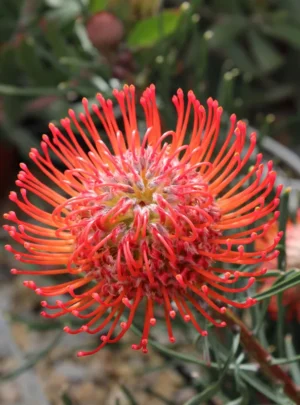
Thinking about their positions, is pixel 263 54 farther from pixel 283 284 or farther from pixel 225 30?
pixel 283 284

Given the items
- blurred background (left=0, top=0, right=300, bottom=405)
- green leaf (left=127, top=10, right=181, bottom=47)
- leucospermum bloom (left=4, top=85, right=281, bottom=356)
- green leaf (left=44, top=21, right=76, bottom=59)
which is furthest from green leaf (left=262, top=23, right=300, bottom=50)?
leucospermum bloom (left=4, top=85, right=281, bottom=356)

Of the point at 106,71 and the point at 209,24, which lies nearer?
the point at 106,71

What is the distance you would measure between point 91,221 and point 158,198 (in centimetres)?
5

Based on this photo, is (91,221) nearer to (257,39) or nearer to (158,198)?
(158,198)

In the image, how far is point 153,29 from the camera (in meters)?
0.83

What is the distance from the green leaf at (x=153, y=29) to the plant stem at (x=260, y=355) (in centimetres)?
44

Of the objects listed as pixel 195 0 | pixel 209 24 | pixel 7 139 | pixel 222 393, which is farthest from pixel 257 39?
pixel 222 393

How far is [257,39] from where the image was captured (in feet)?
3.29

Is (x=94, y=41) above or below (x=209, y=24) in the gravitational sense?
below

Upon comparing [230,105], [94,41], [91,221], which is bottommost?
[91,221]

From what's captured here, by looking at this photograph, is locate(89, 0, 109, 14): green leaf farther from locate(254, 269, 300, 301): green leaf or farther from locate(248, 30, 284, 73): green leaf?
locate(254, 269, 300, 301): green leaf

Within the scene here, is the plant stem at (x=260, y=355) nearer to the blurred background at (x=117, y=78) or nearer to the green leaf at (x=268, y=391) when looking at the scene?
the green leaf at (x=268, y=391)

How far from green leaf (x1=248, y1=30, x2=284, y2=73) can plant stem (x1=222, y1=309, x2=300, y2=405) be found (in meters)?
0.62

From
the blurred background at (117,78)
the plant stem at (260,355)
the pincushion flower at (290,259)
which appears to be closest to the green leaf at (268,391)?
the plant stem at (260,355)
